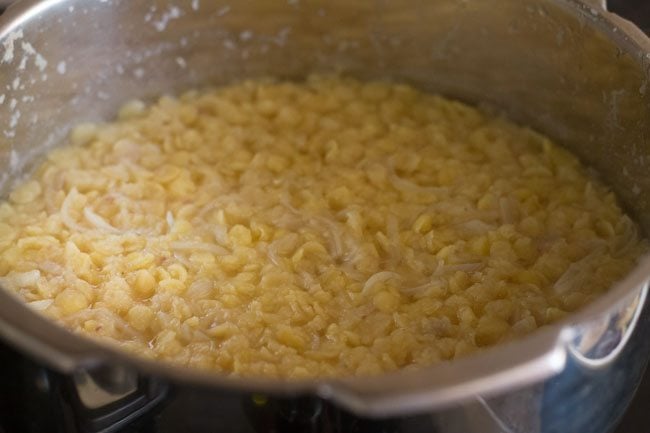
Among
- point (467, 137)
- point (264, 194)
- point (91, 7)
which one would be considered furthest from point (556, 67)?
point (91, 7)

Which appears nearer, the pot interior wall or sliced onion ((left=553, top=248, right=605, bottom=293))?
sliced onion ((left=553, top=248, right=605, bottom=293))

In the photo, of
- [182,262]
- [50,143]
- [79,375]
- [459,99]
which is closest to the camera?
[79,375]

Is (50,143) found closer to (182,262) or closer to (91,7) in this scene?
(91,7)

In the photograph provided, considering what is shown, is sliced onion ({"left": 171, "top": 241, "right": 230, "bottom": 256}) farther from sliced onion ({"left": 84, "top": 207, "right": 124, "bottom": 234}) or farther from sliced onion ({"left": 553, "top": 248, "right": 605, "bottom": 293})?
sliced onion ({"left": 553, "top": 248, "right": 605, "bottom": 293})

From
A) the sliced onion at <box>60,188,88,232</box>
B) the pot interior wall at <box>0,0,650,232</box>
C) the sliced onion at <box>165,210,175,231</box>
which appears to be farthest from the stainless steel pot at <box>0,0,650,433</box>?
the sliced onion at <box>165,210,175,231</box>

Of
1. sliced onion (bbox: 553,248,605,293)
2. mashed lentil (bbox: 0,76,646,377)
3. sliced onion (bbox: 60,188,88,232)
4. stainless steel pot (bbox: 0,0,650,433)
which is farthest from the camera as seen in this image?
sliced onion (bbox: 60,188,88,232)

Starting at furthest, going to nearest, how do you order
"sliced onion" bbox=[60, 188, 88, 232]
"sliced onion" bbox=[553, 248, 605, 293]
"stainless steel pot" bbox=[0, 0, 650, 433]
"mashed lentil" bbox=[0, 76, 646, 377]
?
"sliced onion" bbox=[60, 188, 88, 232], "sliced onion" bbox=[553, 248, 605, 293], "mashed lentil" bbox=[0, 76, 646, 377], "stainless steel pot" bbox=[0, 0, 650, 433]
